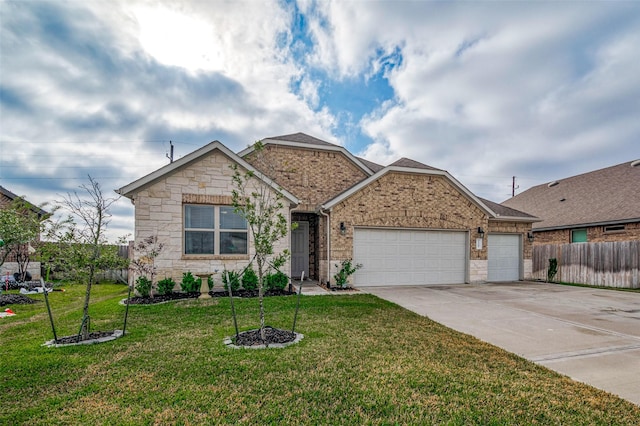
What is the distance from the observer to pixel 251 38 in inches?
396

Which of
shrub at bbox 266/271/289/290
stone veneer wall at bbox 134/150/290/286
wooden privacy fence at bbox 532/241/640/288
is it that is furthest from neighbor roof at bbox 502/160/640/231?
stone veneer wall at bbox 134/150/290/286

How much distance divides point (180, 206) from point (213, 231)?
1.24 m

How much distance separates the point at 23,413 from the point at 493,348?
5943 millimetres

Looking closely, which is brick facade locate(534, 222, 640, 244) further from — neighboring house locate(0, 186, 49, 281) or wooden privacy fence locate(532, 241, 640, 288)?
neighboring house locate(0, 186, 49, 281)

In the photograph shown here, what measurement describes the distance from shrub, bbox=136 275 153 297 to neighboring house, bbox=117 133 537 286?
21.3 inches

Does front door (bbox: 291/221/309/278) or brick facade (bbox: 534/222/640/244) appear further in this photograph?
brick facade (bbox: 534/222/640/244)

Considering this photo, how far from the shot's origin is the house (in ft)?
49.8

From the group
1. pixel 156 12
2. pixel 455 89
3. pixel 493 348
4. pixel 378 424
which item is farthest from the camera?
pixel 455 89

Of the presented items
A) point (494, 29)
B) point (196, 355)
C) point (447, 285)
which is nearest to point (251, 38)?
point (494, 29)

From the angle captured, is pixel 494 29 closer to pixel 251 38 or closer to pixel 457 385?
pixel 251 38

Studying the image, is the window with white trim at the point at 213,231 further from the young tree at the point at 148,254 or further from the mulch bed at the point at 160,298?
the mulch bed at the point at 160,298

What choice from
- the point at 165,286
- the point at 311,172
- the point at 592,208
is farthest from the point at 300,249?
the point at 592,208

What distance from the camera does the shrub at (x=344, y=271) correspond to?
11367mm

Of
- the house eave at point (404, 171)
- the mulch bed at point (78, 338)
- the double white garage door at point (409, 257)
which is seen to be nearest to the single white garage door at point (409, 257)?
the double white garage door at point (409, 257)
